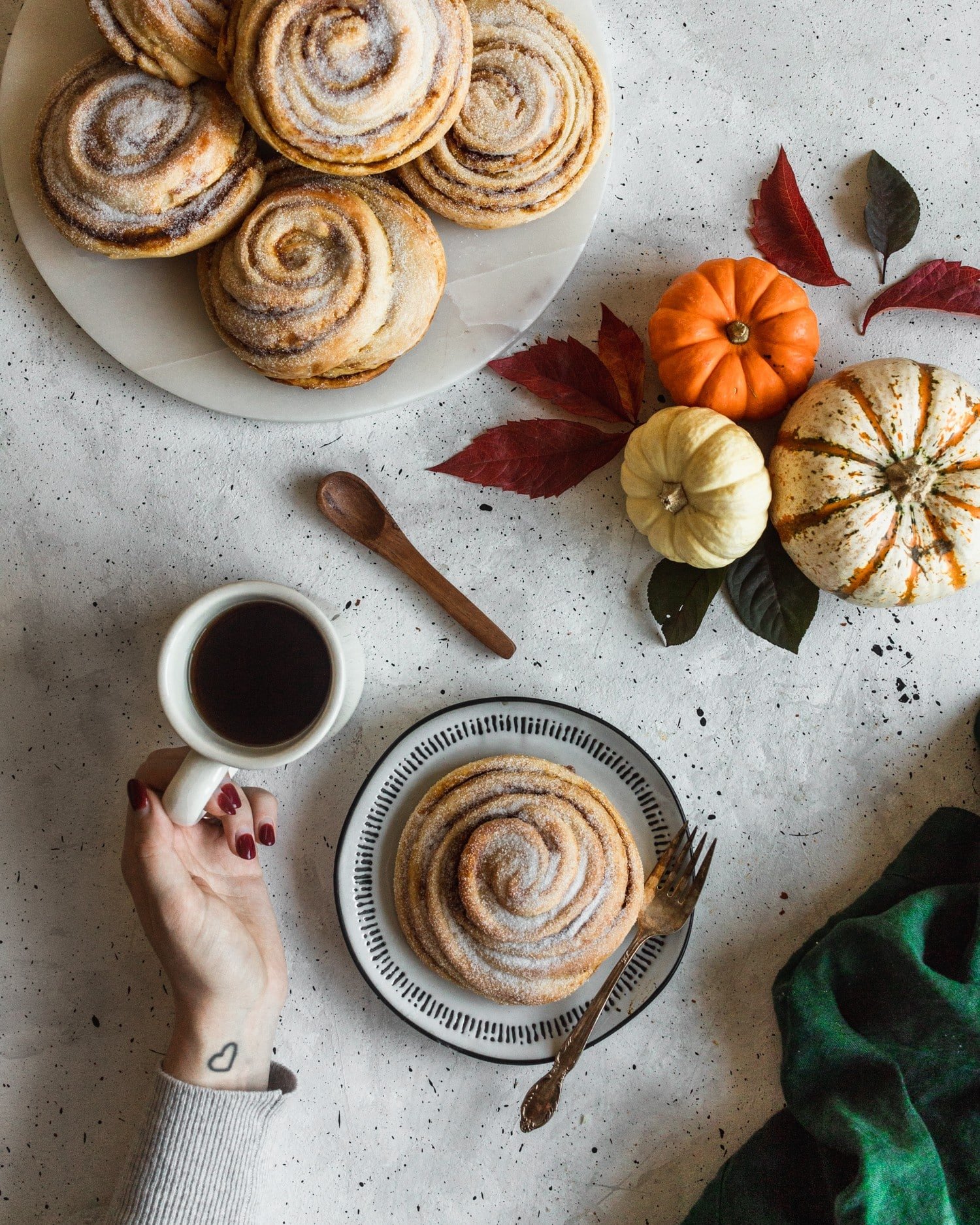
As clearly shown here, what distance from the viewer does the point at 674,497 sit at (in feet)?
4.13

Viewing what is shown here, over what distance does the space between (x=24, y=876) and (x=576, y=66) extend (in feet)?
4.96

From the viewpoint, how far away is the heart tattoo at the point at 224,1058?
1321 millimetres

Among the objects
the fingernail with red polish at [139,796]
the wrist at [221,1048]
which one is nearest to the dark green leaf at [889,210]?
the fingernail with red polish at [139,796]

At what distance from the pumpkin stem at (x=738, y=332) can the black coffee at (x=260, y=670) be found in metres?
0.74

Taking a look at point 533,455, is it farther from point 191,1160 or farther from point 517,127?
point 191,1160

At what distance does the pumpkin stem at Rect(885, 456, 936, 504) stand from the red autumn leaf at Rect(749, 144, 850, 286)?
1.22 feet

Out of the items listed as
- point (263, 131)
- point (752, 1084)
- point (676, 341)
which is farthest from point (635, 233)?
point (752, 1084)

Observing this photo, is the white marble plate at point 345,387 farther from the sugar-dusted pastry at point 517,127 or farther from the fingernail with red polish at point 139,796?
the fingernail with red polish at point 139,796

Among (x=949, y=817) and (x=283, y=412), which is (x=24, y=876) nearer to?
(x=283, y=412)

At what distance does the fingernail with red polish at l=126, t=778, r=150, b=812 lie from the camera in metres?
1.22

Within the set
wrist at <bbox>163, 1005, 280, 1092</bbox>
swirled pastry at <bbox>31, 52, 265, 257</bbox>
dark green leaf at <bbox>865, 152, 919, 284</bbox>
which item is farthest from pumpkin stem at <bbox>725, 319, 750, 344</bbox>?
wrist at <bbox>163, 1005, 280, 1092</bbox>

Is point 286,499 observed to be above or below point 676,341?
below

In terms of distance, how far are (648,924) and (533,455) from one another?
754 mm

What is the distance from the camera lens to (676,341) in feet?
4.25
